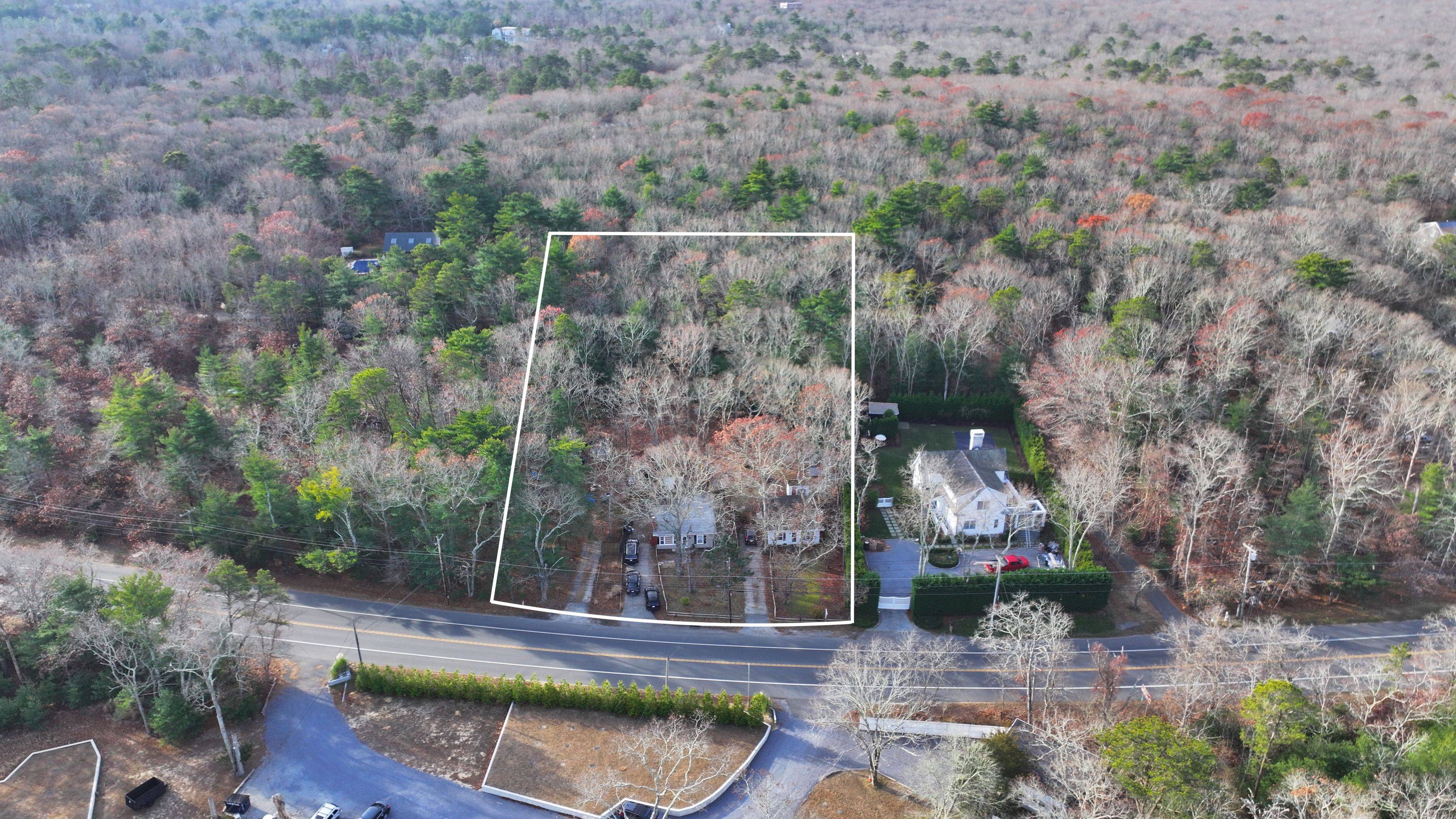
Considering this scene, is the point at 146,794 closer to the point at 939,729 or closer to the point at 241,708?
the point at 241,708

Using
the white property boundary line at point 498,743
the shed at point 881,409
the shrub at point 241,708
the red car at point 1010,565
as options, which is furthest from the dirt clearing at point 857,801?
the shed at point 881,409

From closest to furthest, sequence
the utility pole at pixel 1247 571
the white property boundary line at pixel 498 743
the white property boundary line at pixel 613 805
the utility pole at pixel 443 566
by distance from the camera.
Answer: the white property boundary line at pixel 613 805, the white property boundary line at pixel 498 743, the utility pole at pixel 1247 571, the utility pole at pixel 443 566

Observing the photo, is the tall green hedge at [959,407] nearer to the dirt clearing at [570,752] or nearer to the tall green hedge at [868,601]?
the tall green hedge at [868,601]

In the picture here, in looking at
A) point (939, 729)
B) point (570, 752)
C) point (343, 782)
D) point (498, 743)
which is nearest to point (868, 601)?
point (939, 729)

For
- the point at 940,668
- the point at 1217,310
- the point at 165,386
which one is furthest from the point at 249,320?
the point at 1217,310

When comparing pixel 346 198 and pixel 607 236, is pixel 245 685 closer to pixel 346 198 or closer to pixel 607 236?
pixel 607 236

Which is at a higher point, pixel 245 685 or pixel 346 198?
pixel 346 198

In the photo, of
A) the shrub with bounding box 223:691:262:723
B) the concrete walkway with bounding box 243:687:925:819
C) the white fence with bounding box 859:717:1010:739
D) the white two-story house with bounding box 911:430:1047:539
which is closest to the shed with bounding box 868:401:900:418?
the white two-story house with bounding box 911:430:1047:539
